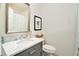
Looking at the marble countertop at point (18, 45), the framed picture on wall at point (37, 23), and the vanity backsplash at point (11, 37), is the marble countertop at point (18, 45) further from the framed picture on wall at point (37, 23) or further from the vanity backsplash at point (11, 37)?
the framed picture on wall at point (37, 23)

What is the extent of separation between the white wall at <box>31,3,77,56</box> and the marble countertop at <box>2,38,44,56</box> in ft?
0.51

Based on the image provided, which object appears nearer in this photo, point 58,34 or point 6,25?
point 6,25

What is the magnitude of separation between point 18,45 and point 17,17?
11.9 inches

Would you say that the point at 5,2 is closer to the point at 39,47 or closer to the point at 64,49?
the point at 39,47

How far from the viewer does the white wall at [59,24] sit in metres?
1.32

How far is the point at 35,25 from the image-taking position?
134 cm

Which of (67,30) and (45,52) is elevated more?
(67,30)

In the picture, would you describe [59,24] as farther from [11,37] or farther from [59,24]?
[11,37]

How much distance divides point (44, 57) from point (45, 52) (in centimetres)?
6

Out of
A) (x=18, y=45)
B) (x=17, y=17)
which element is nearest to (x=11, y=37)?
(x=18, y=45)

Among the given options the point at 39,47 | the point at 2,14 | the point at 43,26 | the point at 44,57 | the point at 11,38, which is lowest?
the point at 44,57

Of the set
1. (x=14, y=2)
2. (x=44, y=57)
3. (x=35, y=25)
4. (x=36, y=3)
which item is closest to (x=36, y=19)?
(x=35, y=25)

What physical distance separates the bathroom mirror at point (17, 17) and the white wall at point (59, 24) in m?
0.09

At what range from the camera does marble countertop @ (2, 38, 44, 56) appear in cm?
119
